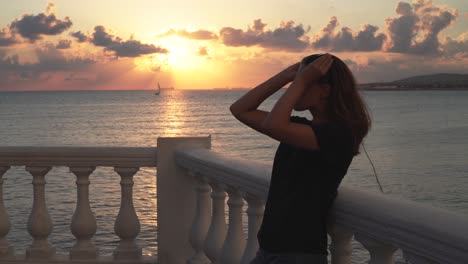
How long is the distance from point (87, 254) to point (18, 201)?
67.5ft

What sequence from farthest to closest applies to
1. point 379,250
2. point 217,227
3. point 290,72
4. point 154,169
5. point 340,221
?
point 154,169 < point 217,227 < point 290,72 < point 340,221 < point 379,250

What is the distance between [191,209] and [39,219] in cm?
107

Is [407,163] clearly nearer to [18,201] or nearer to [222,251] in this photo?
[18,201]

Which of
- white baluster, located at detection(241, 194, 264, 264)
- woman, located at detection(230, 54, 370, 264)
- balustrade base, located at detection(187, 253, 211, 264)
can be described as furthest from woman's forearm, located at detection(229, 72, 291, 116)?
balustrade base, located at detection(187, 253, 211, 264)

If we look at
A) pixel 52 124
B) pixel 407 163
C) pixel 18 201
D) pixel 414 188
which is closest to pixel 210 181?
pixel 18 201

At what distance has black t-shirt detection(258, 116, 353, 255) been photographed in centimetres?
226

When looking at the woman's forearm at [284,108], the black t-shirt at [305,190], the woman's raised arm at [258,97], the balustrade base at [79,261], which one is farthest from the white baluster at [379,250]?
the balustrade base at [79,261]

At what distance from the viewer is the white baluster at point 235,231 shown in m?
3.41

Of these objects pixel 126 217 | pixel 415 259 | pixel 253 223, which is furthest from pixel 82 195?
pixel 415 259

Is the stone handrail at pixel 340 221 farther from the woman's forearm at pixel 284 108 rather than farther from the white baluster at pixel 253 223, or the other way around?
the woman's forearm at pixel 284 108

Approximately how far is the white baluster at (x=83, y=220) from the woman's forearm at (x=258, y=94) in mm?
2096

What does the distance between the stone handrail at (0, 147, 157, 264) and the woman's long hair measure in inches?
91.0

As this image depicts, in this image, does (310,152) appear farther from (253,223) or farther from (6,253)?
(6,253)

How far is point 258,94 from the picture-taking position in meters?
2.73
